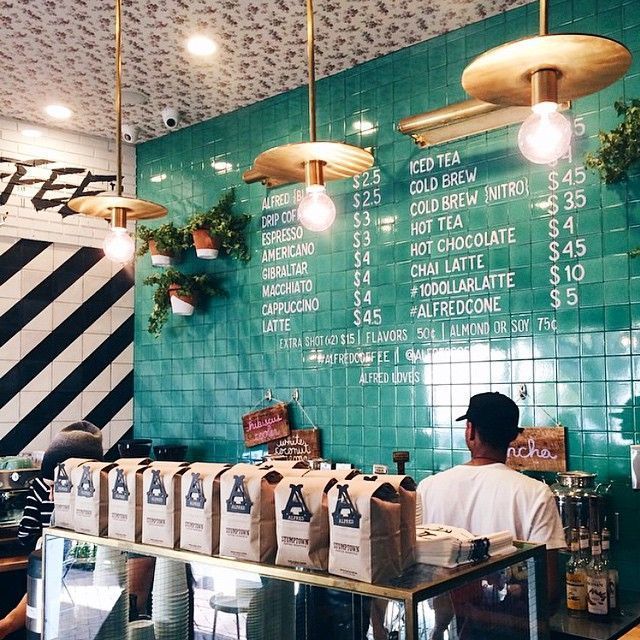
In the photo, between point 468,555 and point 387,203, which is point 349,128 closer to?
point 387,203

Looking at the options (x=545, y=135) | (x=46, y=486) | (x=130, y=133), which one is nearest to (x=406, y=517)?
(x=545, y=135)

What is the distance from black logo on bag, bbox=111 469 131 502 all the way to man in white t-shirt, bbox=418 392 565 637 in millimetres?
1096

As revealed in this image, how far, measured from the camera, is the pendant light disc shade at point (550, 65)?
177cm

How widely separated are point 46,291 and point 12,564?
2086 millimetres

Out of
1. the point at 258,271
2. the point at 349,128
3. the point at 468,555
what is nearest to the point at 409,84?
the point at 349,128

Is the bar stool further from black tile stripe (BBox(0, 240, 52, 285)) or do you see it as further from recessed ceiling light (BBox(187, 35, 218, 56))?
black tile stripe (BBox(0, 240, 52, 285))

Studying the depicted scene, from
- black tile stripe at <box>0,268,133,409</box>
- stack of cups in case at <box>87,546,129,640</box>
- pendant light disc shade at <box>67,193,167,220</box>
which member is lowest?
stack of cups in case at <box>87,546,129,640</box>

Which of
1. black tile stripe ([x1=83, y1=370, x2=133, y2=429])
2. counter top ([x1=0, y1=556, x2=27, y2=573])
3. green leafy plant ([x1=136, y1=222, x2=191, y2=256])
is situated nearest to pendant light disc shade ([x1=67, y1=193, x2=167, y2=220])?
counter top ([x1=0, y1=556, x2=27, y2=573])

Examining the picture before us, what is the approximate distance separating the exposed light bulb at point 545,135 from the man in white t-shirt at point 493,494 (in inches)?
47.2

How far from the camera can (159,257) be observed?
5.25m

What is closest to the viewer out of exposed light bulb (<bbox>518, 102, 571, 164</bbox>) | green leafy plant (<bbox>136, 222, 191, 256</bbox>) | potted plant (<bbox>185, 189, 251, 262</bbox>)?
exposed light bulb (<bbox>518, 102, 571, 164</bbox>)

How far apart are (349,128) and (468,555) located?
10.3ft

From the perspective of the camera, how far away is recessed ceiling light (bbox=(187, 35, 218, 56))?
408 cm

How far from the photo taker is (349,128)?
14.6 feet
